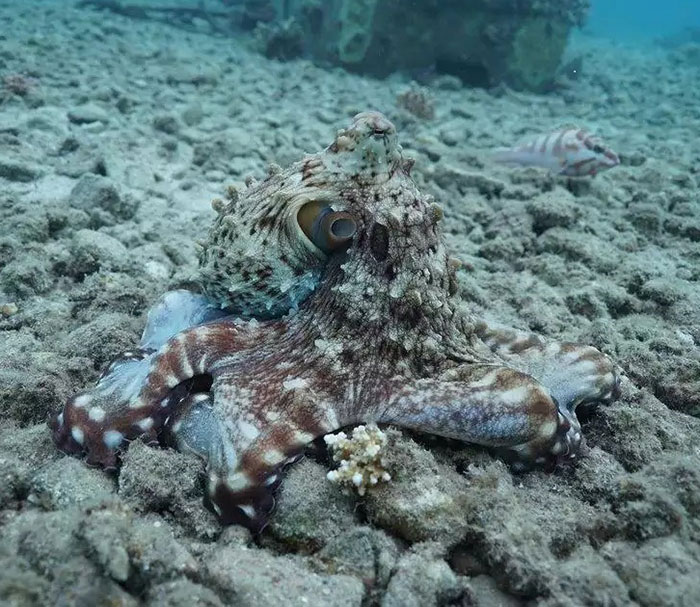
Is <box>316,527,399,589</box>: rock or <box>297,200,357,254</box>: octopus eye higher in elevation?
<box>297,200,357,254</box>: octopus eye

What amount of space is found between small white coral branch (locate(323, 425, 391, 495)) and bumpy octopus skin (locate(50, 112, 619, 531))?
10 cm

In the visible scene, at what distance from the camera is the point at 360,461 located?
7.18 feet

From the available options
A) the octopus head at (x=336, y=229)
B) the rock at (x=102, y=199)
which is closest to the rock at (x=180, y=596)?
A: the octopus head at (x=336, y=229)

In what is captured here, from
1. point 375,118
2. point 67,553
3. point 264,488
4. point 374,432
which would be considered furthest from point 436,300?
point 67,553

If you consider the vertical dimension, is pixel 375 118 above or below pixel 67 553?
above

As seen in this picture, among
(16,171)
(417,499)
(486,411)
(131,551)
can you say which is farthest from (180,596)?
(16,171)

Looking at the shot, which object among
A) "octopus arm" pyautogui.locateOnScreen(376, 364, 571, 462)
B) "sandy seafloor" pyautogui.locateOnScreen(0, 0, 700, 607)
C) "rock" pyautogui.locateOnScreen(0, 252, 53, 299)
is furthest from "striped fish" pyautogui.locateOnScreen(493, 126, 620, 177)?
"rock" pyautogui.locateOnScreen(0, 252, 53, 299)

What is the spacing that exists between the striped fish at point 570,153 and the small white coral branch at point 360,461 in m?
5.50

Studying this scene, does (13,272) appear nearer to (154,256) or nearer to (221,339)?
(154,256)

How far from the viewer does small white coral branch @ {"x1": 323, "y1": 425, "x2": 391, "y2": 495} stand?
7.15 ft

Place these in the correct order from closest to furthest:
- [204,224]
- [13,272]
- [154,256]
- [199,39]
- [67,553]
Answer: [67,553] → [13,272] → [154,256] → [204,224] → [199,39]

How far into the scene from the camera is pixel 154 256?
14.3 feet

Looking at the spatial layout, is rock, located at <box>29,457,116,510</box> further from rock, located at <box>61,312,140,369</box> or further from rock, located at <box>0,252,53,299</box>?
rock, located at <box>0,252,53,299</box>

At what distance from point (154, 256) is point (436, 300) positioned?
9.12 ft
